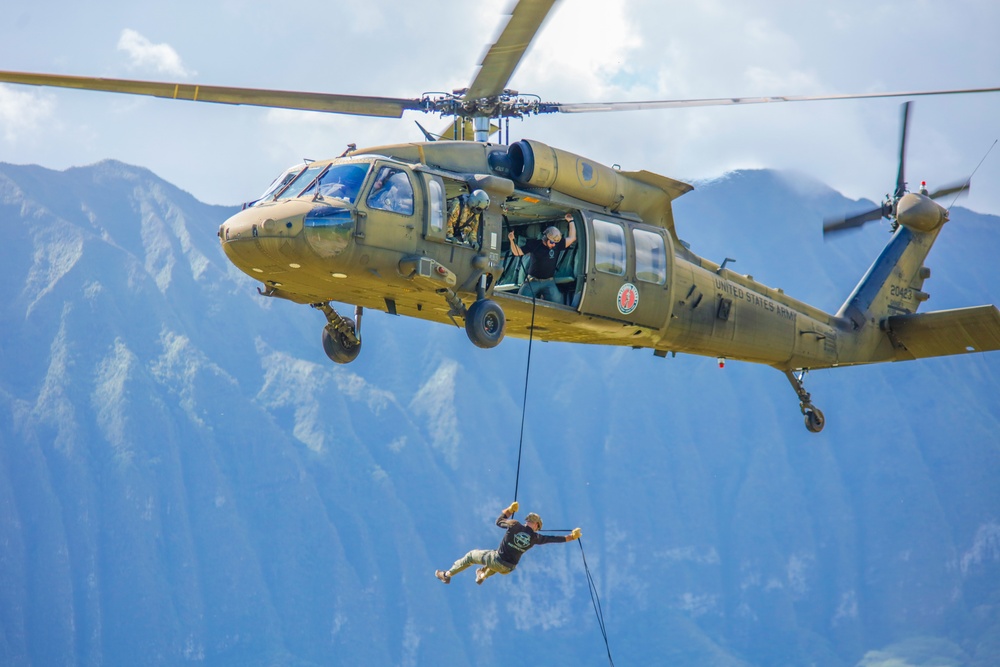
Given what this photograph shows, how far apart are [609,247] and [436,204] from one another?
2985 millimetres

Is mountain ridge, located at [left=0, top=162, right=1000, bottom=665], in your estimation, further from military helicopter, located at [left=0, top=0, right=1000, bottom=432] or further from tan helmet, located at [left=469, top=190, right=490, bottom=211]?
tan helmet, located at [left=469, top=190, right=490, bottom=211]

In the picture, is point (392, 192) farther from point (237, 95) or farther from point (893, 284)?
point (893, 284)

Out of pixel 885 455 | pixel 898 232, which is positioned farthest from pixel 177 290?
pixel 898 232

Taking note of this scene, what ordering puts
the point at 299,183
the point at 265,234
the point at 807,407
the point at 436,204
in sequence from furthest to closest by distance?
the point at 807,407
the point at 436,204
the point at 299,183
the point at 265,234

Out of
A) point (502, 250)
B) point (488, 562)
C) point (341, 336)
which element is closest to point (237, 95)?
point (341, 336)

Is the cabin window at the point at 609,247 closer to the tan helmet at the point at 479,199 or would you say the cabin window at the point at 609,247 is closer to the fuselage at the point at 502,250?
the fuselage at the point at 502,250

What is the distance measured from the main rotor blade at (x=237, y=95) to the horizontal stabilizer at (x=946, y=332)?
9.89 m

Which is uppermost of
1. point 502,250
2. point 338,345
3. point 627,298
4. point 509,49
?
point 509,49

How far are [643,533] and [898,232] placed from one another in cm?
5577

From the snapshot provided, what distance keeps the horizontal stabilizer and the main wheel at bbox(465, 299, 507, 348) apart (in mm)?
8458

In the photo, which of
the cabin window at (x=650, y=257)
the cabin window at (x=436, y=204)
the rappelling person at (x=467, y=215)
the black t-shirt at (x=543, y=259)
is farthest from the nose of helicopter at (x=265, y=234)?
the cabin window at (x=650, y=257)

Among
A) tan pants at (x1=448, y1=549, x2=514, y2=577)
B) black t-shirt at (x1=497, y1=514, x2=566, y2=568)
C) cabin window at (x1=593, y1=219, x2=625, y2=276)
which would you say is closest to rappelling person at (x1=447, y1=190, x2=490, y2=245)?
cabin window at (x1=593, y1=219, x2=625, y2=276)

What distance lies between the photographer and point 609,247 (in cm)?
1888

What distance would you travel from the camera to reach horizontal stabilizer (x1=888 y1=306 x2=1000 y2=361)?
2192 centimetres
